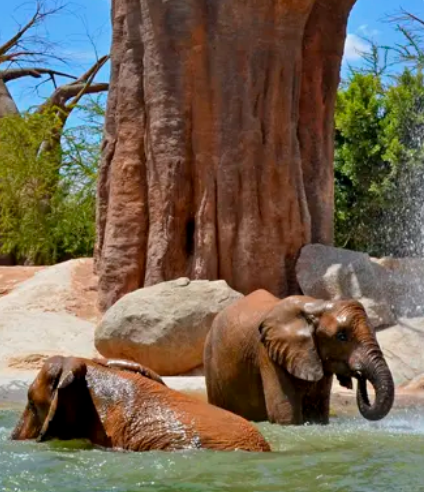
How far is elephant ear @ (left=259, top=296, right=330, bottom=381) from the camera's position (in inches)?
263

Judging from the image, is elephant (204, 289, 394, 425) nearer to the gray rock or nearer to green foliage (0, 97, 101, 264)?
the gray rock

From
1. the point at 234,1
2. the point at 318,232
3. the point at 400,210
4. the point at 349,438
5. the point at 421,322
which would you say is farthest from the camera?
the point at 400,210

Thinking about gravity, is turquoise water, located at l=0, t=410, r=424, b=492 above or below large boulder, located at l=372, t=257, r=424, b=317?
below

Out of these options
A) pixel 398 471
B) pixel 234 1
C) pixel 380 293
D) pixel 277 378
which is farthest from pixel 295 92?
pixel 398 471

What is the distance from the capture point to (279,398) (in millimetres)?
6875

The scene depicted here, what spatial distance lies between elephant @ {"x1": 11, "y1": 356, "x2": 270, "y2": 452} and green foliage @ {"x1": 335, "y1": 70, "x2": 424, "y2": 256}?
49.3 feet

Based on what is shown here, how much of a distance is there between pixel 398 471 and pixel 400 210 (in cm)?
1556

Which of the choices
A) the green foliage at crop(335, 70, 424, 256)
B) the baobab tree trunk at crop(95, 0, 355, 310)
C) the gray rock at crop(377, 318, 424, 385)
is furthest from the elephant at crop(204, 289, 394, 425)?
the green foliage at crop(335, 70, 424, 256)

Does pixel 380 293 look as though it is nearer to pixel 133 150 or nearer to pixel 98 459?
pixel 133 150

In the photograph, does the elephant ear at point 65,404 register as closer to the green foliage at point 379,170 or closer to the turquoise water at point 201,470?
the turquoise water at point 201,470

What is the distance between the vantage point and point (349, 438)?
6367mm

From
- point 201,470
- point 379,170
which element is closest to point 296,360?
point 201,470

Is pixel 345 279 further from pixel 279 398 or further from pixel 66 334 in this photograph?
pixel 279 398

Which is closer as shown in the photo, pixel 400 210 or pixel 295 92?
pixel 295 92
